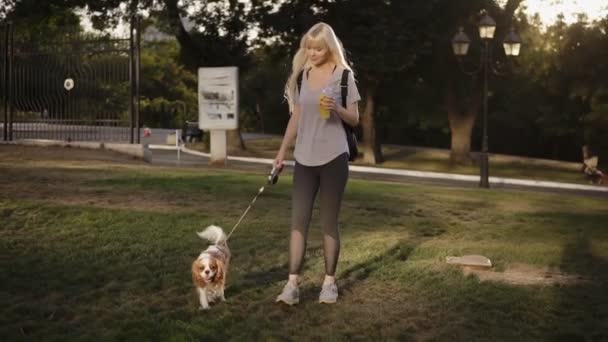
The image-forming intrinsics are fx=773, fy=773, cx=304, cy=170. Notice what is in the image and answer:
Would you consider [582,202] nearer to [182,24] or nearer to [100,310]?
[100,310]

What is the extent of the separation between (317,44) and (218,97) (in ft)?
47.3

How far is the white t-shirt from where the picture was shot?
541cm

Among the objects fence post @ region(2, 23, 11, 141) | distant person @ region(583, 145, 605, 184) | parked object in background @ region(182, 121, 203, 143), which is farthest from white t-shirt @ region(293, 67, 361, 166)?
parked object in background @ region(182, 121, 203, 143)

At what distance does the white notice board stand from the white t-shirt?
46.3ft

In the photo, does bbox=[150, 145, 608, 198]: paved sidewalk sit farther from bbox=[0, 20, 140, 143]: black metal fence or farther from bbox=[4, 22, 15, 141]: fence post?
bbox=[4, 22, 15, 141]: fence post

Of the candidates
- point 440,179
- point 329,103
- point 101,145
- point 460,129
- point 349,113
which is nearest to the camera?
point 329,103

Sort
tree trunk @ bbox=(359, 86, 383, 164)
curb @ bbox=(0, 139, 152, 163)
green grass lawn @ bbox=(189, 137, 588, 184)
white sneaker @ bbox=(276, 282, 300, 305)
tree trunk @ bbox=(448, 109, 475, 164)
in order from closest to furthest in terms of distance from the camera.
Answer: white sneaker @ bbox=(276, 282, 300, 305) → curb @ bbox=(0, 139, 152, 163) → green grass lawn @ bbox=(189, 137, 588, 184) → tree trunk @ bbox=(359, 86, 383, 164) → tree trunk @ bbox=(448, 109, 475, 164)

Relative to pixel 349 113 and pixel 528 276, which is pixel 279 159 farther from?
pixel 528 276

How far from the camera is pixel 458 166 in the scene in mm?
35344

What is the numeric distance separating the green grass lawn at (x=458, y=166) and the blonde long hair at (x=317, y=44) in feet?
88.7

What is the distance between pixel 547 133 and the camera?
41.2 m

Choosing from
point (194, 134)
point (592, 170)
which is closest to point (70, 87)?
point (592, 170)

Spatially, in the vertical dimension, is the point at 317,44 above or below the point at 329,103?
above

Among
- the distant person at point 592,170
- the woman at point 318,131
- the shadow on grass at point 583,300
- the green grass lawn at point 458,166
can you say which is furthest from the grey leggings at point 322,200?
the green grass lawn at point 458,166
